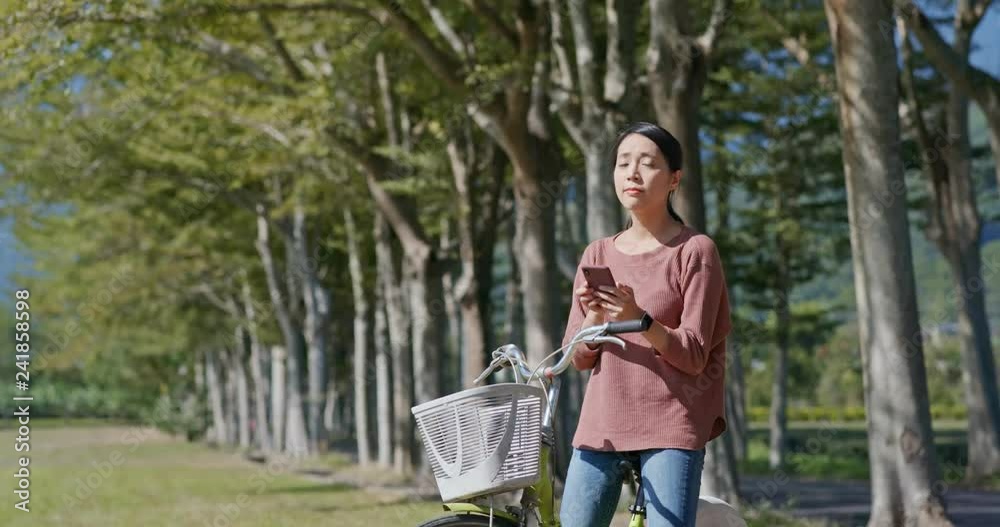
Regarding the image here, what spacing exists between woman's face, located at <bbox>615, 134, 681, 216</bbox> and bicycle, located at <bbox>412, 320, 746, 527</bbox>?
41 centimetres

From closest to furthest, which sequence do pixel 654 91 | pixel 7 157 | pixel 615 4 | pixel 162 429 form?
pixel 654 91 < pixel 615 4 < pixel 7 157 < pixel 162 429

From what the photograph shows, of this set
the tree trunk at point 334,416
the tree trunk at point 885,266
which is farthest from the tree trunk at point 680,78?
the tree trunk at point 334,416

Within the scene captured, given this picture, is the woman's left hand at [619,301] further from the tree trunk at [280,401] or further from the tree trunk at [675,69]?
the tree trunk at [280,401]

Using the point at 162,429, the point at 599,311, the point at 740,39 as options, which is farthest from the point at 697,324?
the point at 162,429

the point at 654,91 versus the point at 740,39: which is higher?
the point at 740,39

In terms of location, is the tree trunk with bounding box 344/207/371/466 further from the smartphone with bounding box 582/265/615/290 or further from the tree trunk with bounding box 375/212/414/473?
the smartphone with bounding box 582/265/615/290

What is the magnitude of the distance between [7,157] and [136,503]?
913 centimetres

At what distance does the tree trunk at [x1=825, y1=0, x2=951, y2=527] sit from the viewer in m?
10.4

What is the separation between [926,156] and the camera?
64.3 ft

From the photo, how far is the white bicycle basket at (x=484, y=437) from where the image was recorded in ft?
12.5

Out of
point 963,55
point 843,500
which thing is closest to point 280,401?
point 843,500

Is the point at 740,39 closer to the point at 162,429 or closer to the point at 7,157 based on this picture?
the point at 7,157

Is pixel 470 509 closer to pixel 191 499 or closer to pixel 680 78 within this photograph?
pixel 680 78

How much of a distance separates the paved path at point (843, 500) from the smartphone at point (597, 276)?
9552 mm
